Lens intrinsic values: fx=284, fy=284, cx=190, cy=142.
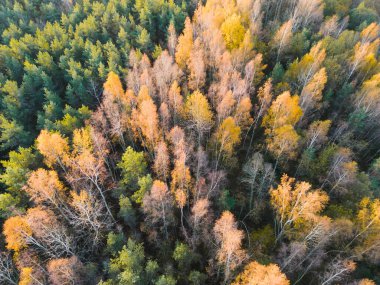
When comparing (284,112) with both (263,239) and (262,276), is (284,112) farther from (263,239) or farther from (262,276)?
(262,276)

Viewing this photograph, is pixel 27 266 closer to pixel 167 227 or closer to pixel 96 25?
pixel 167 227

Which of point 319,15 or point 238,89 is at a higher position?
point 319,15

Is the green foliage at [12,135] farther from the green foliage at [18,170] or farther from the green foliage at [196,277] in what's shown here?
the green foliage at [196,277]

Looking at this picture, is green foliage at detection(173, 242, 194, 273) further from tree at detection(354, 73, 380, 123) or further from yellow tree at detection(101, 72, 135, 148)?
tree at detection(354, 73, 380, 123)

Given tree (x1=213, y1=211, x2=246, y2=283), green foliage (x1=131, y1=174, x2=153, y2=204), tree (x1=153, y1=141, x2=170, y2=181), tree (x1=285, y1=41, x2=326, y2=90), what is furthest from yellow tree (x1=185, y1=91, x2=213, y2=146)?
tree (x1=285, y1=41, x2=326, y2=90)

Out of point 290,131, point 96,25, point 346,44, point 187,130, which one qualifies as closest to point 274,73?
point 290,131

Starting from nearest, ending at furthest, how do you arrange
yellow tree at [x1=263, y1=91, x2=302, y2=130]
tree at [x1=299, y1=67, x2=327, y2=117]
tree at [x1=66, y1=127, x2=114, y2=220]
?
tree at [x1=66, y1=127, x2=114, y2=220]
yellow tree at [x1=263, y1=91, x2=302, y2=130]
tree at [x1=299, y1=67, x2=327, y2=117]
